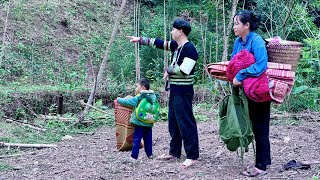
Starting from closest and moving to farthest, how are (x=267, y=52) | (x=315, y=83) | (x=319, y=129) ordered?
(x=267, y=52) → (x=319, y=129) → (x=315, y=83)

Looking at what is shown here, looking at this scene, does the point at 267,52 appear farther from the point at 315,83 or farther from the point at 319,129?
the point at 315,83

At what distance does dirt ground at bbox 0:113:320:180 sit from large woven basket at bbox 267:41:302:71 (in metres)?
1.09

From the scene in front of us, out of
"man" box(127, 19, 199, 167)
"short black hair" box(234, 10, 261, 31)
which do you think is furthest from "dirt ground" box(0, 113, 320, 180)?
"short black hair" box(234, 10, 261, 31)

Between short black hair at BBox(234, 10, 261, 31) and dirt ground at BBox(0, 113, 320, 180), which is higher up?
short black hair at BBox(234, 10, 261, 31)

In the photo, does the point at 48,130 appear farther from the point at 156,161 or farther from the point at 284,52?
the point at 284,52

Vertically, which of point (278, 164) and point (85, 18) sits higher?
point (85, 18)

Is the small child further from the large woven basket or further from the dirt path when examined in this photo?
the large woven basket

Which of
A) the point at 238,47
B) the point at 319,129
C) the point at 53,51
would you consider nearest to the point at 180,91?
the point at 238,47

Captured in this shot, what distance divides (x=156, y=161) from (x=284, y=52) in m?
1.94

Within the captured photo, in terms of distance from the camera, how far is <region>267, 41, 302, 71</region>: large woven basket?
4414 mm

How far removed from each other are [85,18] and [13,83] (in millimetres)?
5703

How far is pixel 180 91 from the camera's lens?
16.1 feet

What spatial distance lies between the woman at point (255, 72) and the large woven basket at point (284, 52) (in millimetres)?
157

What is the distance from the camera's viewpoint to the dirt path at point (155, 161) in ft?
15.7
